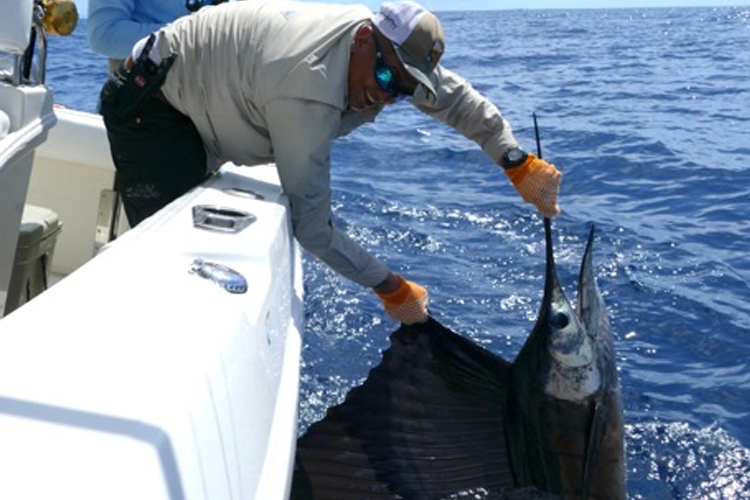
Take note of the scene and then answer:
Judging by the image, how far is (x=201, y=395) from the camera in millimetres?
1371

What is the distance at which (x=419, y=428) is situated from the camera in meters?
2.49

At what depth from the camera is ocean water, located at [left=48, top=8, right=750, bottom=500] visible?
10.8ft

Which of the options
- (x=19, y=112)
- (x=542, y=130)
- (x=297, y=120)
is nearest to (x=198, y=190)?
(x=297, y=120)

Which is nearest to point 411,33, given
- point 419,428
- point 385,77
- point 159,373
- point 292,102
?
point 385,77

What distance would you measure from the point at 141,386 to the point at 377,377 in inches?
49.8

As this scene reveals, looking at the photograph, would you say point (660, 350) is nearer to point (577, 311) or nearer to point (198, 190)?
point (577, 311)

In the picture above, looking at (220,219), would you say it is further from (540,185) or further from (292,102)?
(540,185)

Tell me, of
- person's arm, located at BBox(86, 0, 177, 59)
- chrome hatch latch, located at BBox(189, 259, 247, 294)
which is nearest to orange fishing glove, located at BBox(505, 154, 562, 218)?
chrome hatch latch, located at BBox(189, 259, 247, 294)

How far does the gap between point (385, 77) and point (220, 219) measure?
0.53m

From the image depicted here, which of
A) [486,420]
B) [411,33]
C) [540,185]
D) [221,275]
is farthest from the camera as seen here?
[540,185]

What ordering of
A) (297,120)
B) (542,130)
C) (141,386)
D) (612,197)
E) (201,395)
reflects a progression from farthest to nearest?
(542,130), (612,197), (297,120), (201,395), (141,386)

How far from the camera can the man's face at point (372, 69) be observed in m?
2.29

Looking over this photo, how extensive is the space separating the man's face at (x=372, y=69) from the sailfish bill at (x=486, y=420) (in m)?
0.46

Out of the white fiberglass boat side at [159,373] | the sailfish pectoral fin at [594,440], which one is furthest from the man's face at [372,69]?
the sailfish pectoral fin at [594,440]
